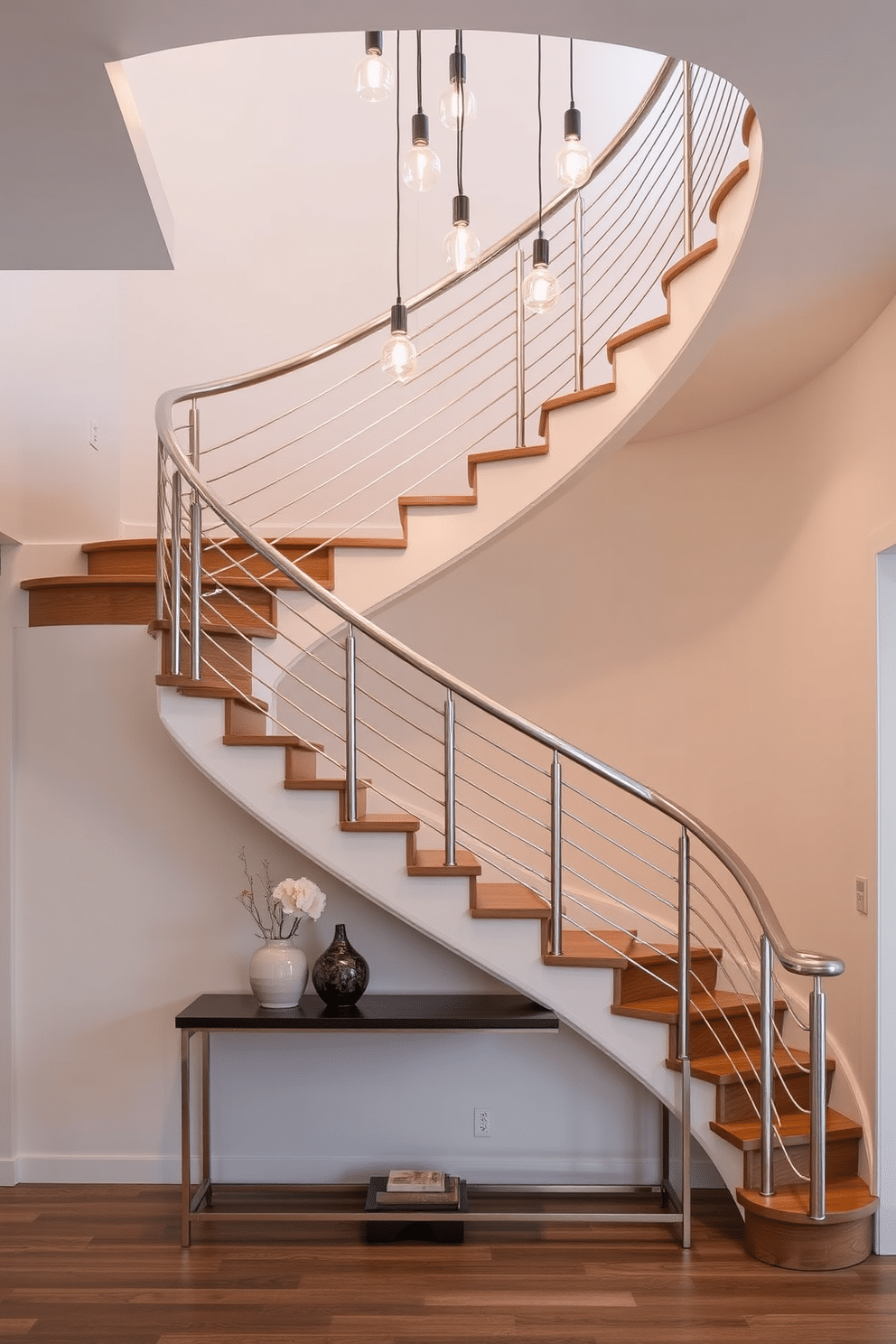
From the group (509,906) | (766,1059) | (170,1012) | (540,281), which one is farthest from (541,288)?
(170,1012)

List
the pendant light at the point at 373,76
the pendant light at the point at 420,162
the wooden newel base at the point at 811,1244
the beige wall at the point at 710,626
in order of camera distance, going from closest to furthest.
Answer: the pendant light at the point at 373,76 → the pendant light at the point at 420,162 → the wooden newel base at the point at 811,1244 → the beige wall at the point at 710,626

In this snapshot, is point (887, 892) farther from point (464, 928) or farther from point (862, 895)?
point (464, 928)

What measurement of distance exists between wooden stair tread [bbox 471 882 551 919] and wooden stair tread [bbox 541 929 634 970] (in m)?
0.16

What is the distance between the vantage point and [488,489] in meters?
4.38

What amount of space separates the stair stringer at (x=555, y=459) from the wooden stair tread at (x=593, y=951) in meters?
1.48

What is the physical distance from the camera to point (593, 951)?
4.03 m

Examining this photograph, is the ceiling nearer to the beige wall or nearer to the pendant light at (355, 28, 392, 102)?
the pendant light at (355, 28, 392, 102)

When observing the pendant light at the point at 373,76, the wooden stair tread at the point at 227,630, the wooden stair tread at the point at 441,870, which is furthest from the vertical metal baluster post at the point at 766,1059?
the pendant light at the point at 373,76

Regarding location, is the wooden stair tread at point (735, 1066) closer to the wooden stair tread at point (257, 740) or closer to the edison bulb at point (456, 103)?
the wooden stair tread at point (257, 740)

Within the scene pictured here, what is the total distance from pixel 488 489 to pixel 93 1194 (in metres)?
3.10

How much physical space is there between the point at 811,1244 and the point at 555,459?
Result: 281cm

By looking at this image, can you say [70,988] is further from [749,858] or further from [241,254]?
[241,254]

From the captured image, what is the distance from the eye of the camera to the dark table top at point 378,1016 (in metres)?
3.82

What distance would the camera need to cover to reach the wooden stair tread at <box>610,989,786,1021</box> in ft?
12.8
